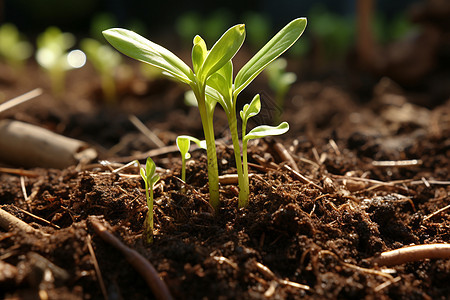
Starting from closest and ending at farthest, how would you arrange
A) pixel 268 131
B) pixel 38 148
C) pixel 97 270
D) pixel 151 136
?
1. pixel 97 270
2. pixel 268 131
3. pixel 38 148
4. pixel 151 136

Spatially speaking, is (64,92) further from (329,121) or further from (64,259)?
(64,259)

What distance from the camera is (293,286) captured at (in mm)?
1084

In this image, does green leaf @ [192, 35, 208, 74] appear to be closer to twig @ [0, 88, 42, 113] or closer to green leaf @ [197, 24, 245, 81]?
green leaf @ [197, 24, 245, 81]

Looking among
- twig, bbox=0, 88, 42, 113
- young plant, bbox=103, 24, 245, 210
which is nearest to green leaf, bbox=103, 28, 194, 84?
young plant, bbox=103, 24, 245, 210

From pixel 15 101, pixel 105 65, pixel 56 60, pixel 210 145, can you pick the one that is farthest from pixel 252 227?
pixel 56 60

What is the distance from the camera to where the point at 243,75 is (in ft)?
3.98

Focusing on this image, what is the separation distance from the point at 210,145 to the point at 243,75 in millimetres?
230

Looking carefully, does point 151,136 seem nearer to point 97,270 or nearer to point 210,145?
point 210,145

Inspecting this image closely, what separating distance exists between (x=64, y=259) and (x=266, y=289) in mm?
538

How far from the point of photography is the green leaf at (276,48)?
1.14 m

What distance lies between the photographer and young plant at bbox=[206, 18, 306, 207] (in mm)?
1150

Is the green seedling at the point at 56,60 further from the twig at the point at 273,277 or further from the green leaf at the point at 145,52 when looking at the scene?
the twig at the point at 273,277

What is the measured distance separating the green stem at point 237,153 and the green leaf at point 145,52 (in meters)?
0.17

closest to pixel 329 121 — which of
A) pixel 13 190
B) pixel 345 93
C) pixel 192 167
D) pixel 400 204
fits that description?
pixel 345 93
